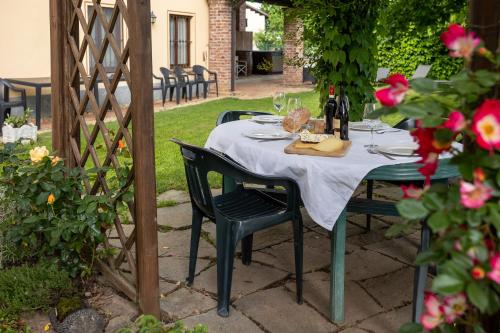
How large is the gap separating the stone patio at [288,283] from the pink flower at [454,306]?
1.52m

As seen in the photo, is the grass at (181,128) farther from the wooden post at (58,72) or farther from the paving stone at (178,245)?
the wooden post at (58,72)

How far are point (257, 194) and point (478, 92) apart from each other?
204cm

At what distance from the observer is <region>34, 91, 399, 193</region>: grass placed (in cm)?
510

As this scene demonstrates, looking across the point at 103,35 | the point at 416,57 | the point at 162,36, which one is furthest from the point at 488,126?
the point at 416,57

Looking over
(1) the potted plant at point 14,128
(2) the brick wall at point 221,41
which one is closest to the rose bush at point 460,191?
(1) the potted plant at point 14,128

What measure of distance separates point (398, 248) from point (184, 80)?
950 centimetres

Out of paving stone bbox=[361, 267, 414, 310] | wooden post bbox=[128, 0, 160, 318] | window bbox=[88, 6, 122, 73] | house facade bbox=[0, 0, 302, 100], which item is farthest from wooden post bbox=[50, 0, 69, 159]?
window bbox=[88, 6, 122, 73]

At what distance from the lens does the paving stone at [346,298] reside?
257cm

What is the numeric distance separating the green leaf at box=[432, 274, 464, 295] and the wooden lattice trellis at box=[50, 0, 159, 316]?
1648mm

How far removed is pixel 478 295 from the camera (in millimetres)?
855

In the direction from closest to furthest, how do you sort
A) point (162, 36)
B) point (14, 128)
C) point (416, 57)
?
point (14, 128) → point (162, 36) → point (416, 57)

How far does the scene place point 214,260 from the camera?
3191 millimetres

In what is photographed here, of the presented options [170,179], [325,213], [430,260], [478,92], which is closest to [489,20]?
[478,92]

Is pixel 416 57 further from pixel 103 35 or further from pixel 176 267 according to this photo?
pixel 176 267
